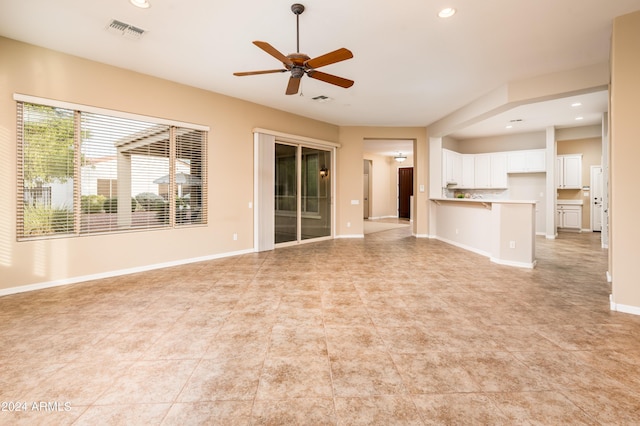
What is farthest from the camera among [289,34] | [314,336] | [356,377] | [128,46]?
[128,46]

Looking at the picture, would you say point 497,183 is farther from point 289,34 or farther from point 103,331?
point 103,331

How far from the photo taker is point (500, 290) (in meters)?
3.75

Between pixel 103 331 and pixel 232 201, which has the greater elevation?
pixel 232 201

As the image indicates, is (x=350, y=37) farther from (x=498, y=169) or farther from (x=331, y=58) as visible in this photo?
(x=498, y=169)

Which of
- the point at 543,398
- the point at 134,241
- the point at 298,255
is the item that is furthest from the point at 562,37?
the point at 134,241

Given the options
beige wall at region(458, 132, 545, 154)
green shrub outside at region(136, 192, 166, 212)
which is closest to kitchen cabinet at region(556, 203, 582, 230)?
beige wall at region(458, 132, 545, 154)

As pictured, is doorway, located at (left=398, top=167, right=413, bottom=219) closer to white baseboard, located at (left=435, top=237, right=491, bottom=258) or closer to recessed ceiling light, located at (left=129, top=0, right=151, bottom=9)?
white baseboard, located at (left=435, top=237, right=491, bottom=258)

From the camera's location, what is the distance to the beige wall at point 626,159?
301 cm

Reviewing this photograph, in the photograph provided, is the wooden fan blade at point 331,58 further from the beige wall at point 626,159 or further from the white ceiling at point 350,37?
the beige wall at point 626,159

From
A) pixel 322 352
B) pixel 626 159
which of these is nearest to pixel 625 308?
pixel 626 159

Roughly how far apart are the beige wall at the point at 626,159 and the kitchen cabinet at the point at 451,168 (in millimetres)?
5220

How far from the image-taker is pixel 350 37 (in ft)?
11.8

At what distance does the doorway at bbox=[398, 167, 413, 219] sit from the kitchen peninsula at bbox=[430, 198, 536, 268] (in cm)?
706

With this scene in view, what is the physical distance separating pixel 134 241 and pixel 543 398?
16.9 ft
